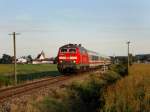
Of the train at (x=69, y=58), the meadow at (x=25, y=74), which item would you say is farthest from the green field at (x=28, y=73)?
the train at (x=69, y=58)

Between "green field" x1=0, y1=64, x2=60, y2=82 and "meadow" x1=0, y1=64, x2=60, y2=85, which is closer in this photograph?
"meadow" x1=0, y1=64, x2=60, y2=85

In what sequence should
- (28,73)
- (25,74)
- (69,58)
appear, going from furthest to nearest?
(28,73), (25,74), (69,58)

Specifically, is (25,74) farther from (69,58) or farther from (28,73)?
(69,58)

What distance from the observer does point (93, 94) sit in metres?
21.2

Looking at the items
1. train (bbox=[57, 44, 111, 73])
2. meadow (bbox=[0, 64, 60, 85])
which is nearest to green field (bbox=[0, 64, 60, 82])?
meadow (bbox=[0, 64, 60, 85])

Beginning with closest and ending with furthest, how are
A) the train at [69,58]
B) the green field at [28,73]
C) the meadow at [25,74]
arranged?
the meadow at [25,74] < the train at [69,58] < the green field at [28,73]

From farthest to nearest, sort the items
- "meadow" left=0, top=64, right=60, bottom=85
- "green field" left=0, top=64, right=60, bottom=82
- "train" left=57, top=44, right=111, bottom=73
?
"green field" left=0, top=64, right=60, bottom=82
"train" left=57, top=44, right=111, bottom=73
"meadow" left=0, top=64, right=60, bottom=85

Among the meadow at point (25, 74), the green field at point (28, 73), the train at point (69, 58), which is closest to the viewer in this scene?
the meadow at point (25, 74)

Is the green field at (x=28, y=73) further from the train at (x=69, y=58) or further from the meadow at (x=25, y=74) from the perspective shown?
the train at (x=69, y=58)

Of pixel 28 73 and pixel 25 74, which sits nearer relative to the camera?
pixel 25 74

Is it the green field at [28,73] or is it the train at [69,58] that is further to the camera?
the green field at [28,73]

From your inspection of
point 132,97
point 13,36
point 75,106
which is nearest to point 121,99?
point 132,97

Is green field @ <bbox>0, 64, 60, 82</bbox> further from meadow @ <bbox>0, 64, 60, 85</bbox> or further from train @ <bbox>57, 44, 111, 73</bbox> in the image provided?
train @ <bbox>57, 44, 111, 73</bbox>

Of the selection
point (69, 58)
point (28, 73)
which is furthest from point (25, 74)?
point (69, 58)
